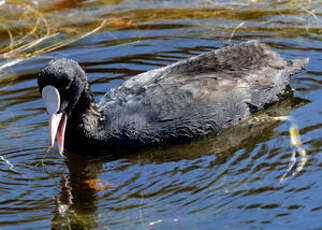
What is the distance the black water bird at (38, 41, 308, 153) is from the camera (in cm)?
564

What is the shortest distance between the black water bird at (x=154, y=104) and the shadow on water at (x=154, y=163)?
4.6 inches

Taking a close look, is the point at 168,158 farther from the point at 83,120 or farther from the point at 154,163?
the point at 83,120

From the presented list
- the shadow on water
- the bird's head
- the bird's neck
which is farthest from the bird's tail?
the bird's head

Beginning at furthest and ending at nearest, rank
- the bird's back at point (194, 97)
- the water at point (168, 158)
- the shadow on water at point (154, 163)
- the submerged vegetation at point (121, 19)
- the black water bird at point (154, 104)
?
the submerged vegetation at point (121, 19), the bird's back at point (194, 97), the black water bird at point (154, 104), the shadow on water at point (154, 163), the water at point (168, 158)

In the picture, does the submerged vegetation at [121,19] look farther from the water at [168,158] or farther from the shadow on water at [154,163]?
the shadow on water at [154,163]

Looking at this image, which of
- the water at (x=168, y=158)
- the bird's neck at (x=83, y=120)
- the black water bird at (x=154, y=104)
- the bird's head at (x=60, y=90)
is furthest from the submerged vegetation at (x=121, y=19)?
the bird's head at (x=60, y=90)

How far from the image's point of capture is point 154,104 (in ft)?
19.3

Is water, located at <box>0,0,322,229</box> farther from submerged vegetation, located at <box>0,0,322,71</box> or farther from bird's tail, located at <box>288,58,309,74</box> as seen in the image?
bird's tail, located at <box>288,58,309,74</box>

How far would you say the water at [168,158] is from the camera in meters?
4.67

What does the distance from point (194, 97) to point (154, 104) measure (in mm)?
357

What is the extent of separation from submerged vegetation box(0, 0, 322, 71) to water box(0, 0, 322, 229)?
27 mm

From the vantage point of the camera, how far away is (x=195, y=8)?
8984 mm

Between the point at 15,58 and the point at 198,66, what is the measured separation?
2.59 m

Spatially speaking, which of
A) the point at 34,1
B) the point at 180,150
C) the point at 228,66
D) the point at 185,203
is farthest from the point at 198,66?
the point at 34,1
